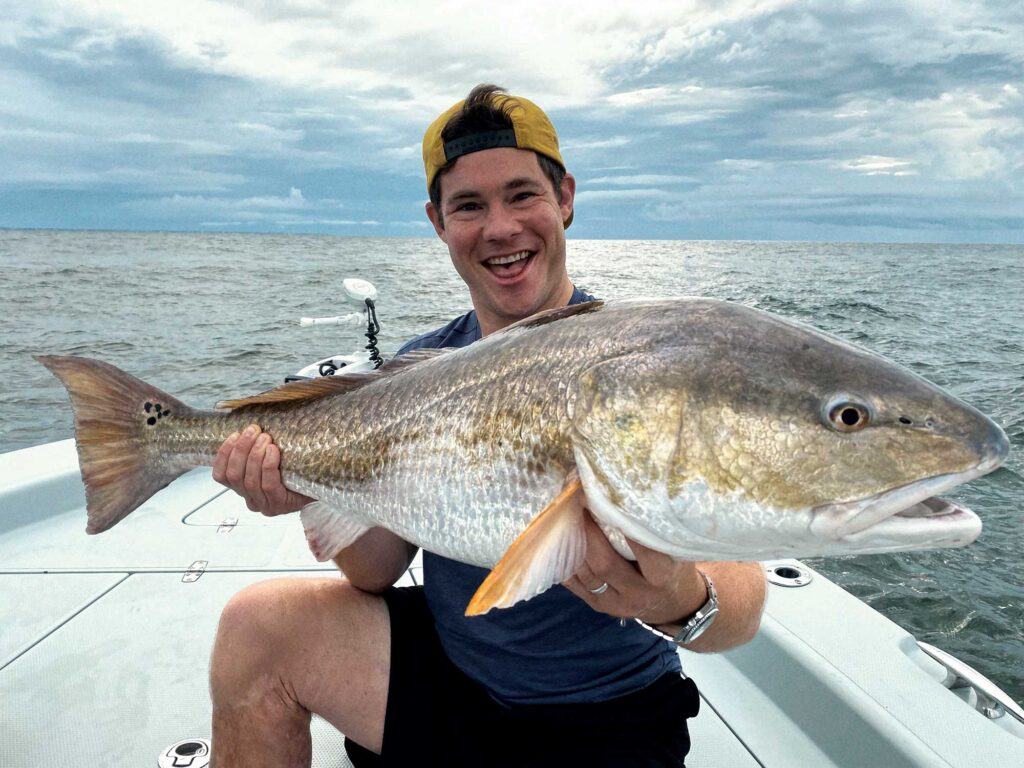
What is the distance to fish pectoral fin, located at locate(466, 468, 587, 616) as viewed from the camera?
1.55 meters

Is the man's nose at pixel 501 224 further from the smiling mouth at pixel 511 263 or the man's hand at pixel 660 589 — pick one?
the man's hand at pixel 660 589

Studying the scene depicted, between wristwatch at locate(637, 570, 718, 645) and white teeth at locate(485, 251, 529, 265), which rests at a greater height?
white teeth at locate(485, 251, 529, 265)

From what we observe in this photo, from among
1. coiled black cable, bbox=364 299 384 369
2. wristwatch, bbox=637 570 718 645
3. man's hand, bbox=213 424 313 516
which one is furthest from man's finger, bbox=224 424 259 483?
coiled black cable, bbox=364 299 384 369

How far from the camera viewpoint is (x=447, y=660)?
7.87ft

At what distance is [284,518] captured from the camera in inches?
187

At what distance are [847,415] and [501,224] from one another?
5.50ft

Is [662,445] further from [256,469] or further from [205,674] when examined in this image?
[205,674]

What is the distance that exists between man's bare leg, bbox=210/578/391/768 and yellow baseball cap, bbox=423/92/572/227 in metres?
1.76

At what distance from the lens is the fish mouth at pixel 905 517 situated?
1342 mm

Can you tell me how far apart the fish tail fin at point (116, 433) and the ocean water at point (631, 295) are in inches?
209

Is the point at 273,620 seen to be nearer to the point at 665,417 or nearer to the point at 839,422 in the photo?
the point at 665,417

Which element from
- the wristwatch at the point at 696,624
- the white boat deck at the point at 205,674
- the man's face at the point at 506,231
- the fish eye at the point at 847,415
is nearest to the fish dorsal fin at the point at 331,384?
the man's face at the point at 506,231

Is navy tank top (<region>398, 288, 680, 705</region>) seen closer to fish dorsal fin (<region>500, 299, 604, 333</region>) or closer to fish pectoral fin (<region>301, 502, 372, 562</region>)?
fish pectoral fin (<region>301, 502, 372, 562</region>)

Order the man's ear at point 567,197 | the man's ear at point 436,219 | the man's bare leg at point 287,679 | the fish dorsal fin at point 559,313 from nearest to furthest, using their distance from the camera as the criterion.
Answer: the fish dorsal fin at point 559,313
the man's bare leg at point 287,679
the man's ear at point 567,197
the man's ear at point 436,219
